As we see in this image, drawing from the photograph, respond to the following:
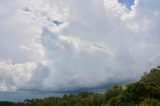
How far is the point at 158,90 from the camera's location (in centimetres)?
16300

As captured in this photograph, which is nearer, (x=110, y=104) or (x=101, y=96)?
(x=110, y=104)

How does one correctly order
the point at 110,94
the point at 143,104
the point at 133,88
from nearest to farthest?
the point at 143,104, the point at 133,88, the point at 110,94

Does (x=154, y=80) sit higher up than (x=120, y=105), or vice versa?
(x=154, y=80)

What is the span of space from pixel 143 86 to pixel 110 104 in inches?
A: 588

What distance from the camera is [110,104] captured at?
Result: 162 metres

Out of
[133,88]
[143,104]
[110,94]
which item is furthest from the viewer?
[110,94]

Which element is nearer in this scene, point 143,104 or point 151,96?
point 143,104

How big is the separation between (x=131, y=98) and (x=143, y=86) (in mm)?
8704

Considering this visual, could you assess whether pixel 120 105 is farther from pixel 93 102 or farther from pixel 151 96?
pixel 93 102

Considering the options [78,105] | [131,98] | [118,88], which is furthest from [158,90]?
[78,105]

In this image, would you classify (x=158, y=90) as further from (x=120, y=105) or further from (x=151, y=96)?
(x=120, y=105)

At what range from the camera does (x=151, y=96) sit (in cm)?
16062

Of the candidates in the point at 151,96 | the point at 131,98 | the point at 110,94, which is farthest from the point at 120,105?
the point at 110,94

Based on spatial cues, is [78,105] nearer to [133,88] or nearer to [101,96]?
[101,96]
